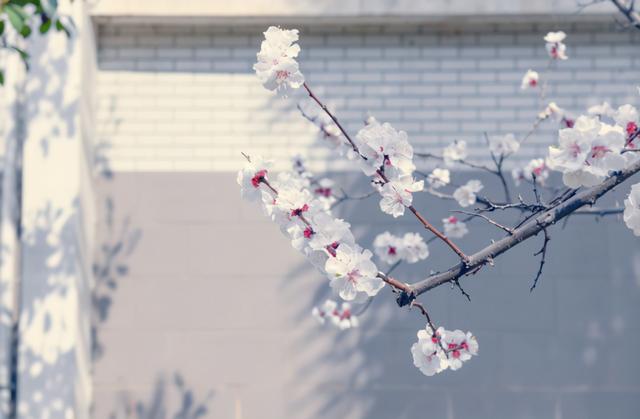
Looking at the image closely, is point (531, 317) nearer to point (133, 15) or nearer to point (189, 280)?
point (189, 280)

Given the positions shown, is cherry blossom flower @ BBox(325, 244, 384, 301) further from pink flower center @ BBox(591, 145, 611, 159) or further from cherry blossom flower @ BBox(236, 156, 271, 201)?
pink flower center @ BBox(591, 145, 611, 159)

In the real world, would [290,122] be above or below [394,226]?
above

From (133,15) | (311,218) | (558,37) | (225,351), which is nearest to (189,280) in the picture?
(225,351)

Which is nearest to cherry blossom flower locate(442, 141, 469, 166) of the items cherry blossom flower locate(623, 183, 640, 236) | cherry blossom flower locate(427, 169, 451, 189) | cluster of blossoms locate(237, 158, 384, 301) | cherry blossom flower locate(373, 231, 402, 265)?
cherry blossom flower locate(427, 169, 451, 189)

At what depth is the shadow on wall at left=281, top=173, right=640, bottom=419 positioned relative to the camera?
5848mm

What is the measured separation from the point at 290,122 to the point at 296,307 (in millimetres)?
1192

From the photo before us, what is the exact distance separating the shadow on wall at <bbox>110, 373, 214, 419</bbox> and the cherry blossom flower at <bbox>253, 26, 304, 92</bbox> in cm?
336

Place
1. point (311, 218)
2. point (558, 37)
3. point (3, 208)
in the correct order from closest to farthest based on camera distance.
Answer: point (311, 218), point (558, 37), point (3, 208)

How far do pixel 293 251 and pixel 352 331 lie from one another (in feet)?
2.03

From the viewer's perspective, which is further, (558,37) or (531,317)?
(531,317)

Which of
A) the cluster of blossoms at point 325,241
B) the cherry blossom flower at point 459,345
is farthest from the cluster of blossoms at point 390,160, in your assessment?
the cherry blossom flower at point 459,345

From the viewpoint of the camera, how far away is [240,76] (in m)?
6.14

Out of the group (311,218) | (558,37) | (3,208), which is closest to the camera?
(311,218)

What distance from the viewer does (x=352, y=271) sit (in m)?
2.66
